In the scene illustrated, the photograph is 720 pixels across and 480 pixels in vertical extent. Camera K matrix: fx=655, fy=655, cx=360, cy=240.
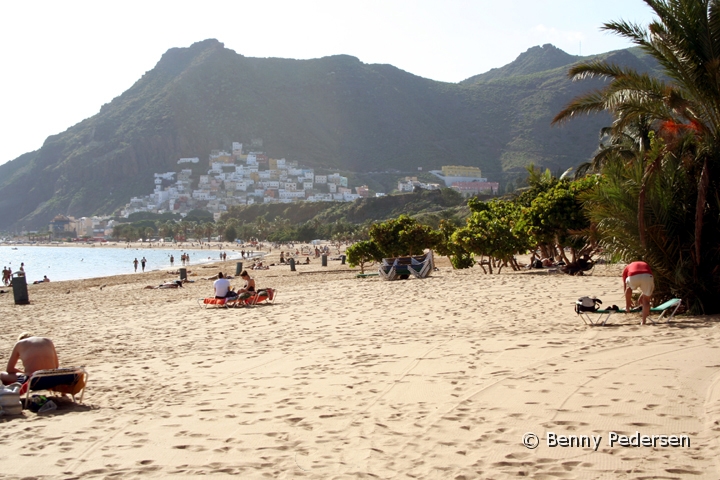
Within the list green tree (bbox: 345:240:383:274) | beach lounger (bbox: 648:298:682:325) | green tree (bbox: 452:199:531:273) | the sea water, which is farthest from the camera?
the sea water

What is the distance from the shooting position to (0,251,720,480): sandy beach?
388cm

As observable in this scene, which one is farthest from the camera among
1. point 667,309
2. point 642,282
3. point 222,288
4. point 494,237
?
point 494,237

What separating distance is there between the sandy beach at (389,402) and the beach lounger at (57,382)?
0.15 m

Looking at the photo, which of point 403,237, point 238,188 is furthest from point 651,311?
point 238,188

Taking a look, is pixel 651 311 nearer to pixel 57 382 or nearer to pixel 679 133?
pixel 679 133

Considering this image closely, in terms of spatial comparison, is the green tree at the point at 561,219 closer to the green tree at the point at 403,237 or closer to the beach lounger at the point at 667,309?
the green tree at the point at 403,237

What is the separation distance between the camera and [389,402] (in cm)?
514

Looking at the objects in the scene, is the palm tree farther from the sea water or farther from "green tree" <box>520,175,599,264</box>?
the sea water

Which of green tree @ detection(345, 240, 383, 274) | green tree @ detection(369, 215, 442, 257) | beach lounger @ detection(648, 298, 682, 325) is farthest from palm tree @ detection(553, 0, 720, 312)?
green tree @ detection(345, 240, 383, 274)

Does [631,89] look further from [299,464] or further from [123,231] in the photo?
[123,231]

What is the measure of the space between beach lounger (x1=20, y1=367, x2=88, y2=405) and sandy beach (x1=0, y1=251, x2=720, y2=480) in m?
0.15

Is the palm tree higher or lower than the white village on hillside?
lower

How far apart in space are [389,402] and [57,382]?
2.84m

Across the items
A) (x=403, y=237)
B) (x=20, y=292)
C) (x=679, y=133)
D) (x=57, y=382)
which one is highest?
(x=679, y=133)
